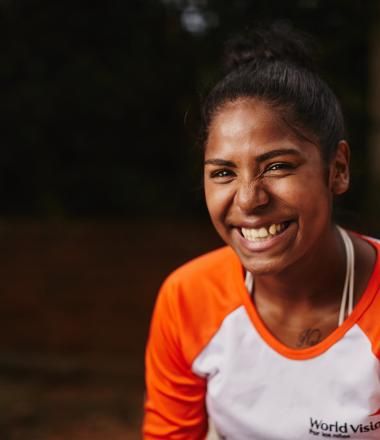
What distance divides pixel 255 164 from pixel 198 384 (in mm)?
664

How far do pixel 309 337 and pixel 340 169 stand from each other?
426 mm

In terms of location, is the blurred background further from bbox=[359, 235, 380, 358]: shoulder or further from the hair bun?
bbox=[359, 235, 380, 358]: shoulder

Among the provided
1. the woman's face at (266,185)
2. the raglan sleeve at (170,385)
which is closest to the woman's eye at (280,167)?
the woman's face at (266,185)

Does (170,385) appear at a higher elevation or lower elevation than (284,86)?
lower

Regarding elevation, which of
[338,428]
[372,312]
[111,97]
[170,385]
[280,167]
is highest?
[111,97]

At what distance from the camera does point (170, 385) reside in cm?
203

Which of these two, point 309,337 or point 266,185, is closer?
point 266,185

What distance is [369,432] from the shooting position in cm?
175

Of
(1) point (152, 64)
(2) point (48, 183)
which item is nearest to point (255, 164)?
→ (1) point (152, 64)

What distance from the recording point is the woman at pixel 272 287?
168 centimetres

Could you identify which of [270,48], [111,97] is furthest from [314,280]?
[111,97]

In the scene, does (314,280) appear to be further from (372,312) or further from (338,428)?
(338,428)

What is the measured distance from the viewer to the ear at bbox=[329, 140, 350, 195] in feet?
5.84

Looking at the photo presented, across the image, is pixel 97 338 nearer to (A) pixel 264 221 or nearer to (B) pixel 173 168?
(B) pixel 173 168
